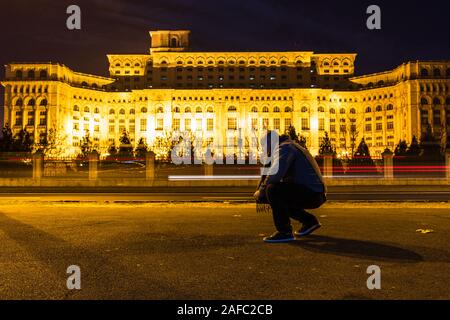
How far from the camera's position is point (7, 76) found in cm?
11112

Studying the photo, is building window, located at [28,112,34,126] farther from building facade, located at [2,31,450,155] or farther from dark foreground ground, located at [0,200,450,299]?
dark foreground ground, located at [0,200,450,299]

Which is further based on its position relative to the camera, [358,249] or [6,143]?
[6,143]

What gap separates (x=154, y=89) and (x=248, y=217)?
10665 cm

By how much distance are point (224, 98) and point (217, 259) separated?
10953cm

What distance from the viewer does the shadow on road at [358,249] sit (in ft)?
17.1

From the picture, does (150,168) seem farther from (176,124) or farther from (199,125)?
(176,124)

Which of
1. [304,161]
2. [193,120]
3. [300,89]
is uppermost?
[300,89]

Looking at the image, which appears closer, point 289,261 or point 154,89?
point 289,261

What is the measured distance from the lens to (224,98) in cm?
11331

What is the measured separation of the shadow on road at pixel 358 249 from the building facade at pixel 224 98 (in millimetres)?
101545

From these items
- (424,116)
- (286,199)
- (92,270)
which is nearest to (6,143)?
(286,199)

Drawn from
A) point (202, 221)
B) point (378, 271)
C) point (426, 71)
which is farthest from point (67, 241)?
point (426, 71)

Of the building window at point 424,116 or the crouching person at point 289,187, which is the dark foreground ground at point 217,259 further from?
the building window at point 424,116

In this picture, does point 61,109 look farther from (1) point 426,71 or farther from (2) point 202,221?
(2) point 202,221
